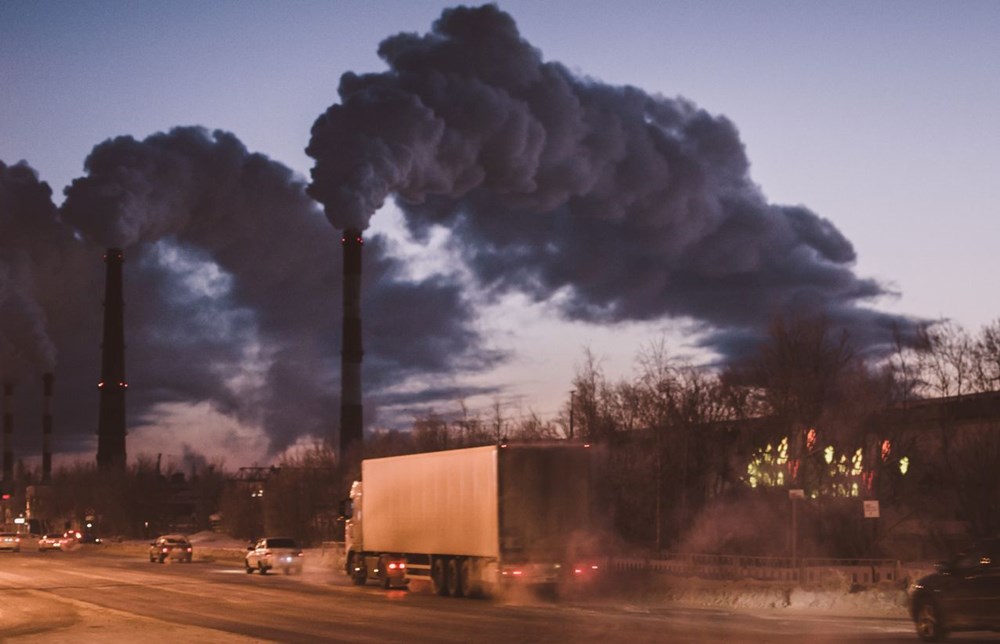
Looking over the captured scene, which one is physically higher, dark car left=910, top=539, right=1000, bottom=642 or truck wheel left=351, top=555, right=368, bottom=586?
dark car left=910, top=539, right=1000, bottom=642

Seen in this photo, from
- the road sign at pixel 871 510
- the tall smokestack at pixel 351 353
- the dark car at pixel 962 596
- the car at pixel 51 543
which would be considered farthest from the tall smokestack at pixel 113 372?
the dark car at pixel 962 596

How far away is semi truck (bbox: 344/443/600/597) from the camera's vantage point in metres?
30.8

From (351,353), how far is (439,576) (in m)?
48.3

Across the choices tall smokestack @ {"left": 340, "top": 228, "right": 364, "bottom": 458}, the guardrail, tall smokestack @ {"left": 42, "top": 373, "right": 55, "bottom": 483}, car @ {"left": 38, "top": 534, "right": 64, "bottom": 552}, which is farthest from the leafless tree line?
tall smokestack @ {"left": 42, "top": 373, "right": 55, "bottom": 483}

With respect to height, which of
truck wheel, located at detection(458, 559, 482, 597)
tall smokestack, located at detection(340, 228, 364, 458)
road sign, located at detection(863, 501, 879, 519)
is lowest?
truck wheel, located at detection(458, 559, 482, 597)

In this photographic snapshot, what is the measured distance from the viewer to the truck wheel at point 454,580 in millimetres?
33625

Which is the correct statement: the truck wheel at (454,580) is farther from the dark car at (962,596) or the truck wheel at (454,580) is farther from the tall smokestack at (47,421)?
the tall smokestack at (47,421)

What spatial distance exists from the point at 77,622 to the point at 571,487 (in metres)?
12.1

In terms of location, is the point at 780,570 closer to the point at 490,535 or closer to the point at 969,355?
the point at 490,535

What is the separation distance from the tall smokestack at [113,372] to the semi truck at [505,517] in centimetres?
6655

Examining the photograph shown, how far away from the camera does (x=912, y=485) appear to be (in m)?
53.8

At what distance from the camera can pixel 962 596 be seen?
20422mm

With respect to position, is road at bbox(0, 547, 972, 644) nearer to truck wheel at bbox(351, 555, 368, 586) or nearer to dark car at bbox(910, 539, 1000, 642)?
dark car at bbox(910, 539, 1000, 642)

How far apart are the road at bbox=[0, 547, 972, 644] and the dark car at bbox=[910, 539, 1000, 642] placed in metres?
0.70
